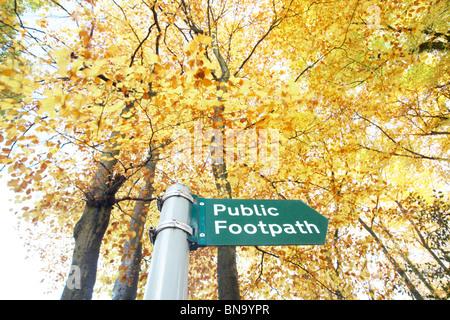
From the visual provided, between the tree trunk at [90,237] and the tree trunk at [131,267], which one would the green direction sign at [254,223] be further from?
the tree trunk at [131,267]

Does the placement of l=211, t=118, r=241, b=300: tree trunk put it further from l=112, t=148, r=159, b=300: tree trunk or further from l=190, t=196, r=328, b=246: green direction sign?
l=190, t=196, r=328, b=246: green direction sign

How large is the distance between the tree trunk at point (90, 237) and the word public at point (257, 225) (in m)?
2.82

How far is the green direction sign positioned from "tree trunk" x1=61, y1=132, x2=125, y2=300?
2777mm

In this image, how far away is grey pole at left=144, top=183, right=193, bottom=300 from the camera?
0.94 m

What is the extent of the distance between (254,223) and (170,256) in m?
0.69

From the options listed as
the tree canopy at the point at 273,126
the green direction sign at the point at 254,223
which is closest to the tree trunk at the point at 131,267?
the tree canopy at the point at 273,126

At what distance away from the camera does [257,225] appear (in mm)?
1537

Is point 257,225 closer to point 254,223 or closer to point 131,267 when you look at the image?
point 254,223

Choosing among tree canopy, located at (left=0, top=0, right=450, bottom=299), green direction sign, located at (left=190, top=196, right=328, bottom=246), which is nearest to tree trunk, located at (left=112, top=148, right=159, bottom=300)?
tree canopy, located at (left=0, top=0, right=450, bottom=299)

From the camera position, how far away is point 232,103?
7.09m

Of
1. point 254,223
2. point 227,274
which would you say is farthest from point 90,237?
point 254,223
